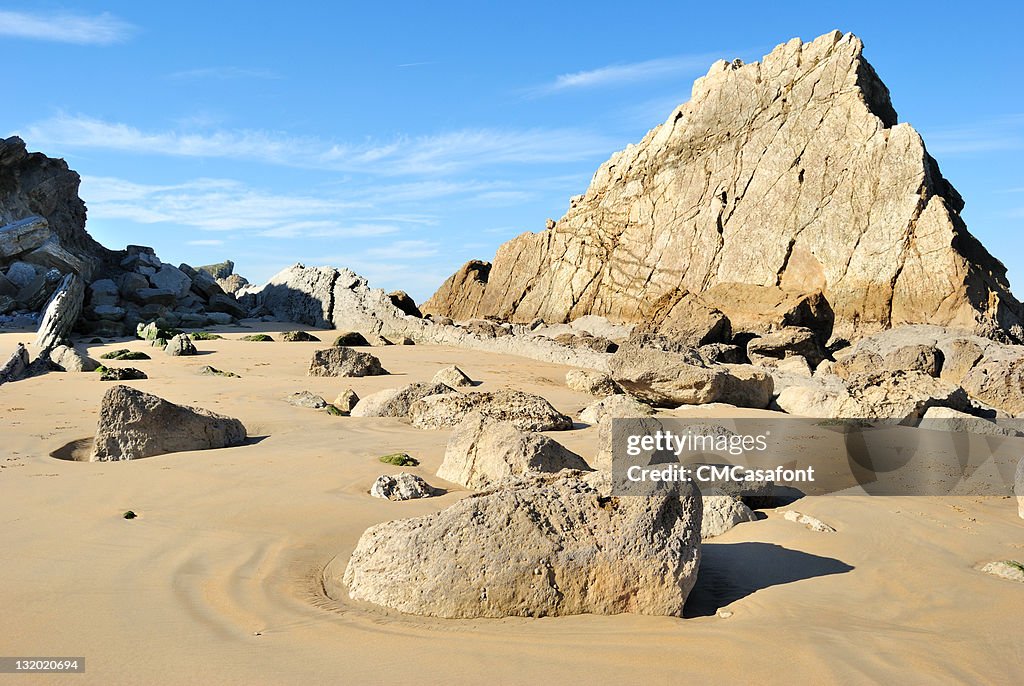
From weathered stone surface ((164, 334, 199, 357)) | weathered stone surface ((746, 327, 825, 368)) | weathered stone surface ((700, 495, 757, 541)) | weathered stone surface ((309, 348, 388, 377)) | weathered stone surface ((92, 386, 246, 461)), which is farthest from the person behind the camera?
weathered stone surface ((746, 327, 825, 368))

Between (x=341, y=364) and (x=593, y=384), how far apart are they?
411 centimetres

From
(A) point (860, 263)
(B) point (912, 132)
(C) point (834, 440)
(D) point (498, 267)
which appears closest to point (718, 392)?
(C) point (834, 440)

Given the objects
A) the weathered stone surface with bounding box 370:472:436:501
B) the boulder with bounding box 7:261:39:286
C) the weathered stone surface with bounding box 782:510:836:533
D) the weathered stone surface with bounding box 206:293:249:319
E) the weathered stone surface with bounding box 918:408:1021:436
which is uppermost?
the boulder with bounding box 7:261:39:286

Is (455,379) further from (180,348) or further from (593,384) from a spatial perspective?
(180,348)

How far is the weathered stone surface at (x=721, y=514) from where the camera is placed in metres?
5.21

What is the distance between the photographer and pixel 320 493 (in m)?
5.73

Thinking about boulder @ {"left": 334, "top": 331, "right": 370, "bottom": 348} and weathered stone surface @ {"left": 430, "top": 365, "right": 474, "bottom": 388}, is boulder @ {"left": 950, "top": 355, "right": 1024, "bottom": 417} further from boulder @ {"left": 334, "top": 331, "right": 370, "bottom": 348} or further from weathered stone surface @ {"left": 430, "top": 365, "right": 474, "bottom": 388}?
boulder @ {"left": 334, "top": 331, "right": 370, "bottom": 348}

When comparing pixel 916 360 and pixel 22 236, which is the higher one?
pixel 22 236

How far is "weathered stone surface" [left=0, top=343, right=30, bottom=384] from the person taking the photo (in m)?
11.6

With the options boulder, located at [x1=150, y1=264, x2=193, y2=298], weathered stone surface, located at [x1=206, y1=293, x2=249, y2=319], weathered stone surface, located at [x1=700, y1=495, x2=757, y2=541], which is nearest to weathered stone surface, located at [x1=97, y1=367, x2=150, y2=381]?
weathered stone surface, located at [x1=700, y1=495, x2=757, y2=541]

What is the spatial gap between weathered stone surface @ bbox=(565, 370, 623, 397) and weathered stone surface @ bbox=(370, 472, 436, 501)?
6241mm

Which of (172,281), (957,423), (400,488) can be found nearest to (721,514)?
(400,488)

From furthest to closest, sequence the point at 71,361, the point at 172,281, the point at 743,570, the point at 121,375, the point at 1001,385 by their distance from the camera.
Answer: the point at 172,281 < the point at 71,361 < the point at 1001,385 < the point at 121,375 < the point at 743,570

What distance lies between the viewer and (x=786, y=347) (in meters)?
16.5
